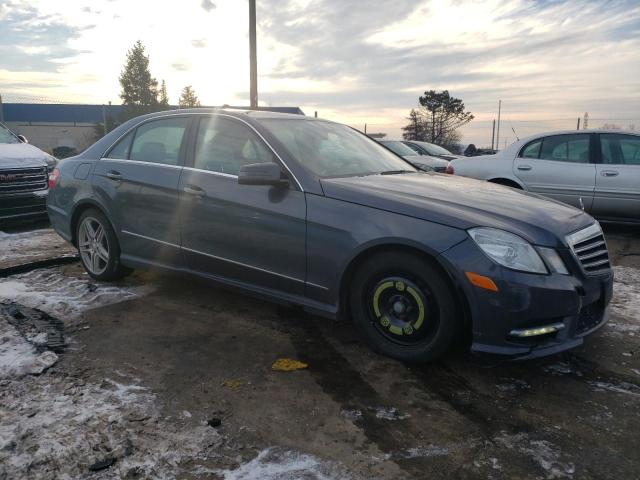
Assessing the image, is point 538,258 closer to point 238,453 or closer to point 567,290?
point 567,290

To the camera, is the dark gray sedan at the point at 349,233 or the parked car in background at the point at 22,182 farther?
the parked car in background at the point at 22,182

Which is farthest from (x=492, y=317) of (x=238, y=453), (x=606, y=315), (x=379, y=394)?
(x=238, y=453)

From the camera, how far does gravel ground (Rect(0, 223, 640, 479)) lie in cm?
229

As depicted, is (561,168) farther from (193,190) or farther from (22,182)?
(22,182)

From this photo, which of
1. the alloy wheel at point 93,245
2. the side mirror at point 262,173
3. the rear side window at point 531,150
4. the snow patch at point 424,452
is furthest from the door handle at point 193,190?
the rear side window at point 531,150

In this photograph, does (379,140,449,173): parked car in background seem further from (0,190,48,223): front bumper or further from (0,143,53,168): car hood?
(0,190,48,223): front bumper

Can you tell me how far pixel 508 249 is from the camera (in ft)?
9.50

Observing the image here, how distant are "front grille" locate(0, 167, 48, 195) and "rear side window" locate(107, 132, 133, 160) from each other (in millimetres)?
3578

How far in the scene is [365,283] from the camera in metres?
3.27

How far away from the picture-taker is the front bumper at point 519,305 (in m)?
2.83

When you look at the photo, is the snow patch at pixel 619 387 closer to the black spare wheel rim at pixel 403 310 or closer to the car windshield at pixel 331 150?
the black spare wheel rim at pixel 403 310

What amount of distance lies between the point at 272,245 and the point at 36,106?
5755 centimetres

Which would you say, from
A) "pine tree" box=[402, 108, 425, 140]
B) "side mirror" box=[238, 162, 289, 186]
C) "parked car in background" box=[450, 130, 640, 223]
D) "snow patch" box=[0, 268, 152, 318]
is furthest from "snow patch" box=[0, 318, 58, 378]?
"pine tree" box=[402, 108, 425, 140]

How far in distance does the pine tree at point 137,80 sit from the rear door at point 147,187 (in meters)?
57.1
